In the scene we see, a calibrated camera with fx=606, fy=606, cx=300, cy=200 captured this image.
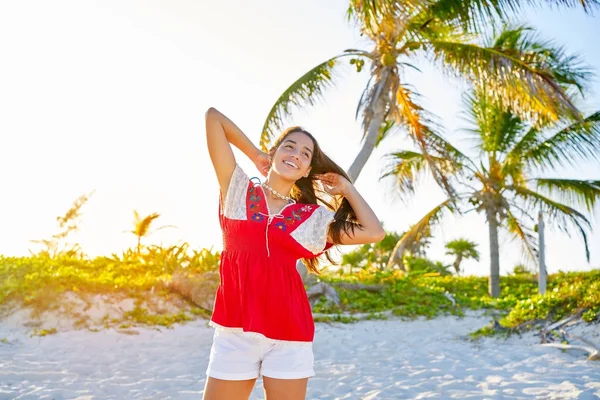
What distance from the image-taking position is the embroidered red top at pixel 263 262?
253cm

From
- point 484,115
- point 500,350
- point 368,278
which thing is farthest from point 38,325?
point 484,115

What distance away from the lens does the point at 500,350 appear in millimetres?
6844

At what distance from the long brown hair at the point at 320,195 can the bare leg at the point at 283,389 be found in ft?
2.41

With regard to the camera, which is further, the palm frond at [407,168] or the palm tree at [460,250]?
the palm tree at [460,250]

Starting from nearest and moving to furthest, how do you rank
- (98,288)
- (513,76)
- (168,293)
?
(98,288) → (168,293) → (513,76)

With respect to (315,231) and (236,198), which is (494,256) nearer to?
(315,231)

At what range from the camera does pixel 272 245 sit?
8.70 ft

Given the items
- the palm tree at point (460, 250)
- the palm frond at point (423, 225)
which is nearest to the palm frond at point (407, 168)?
the palm frond at point (423, 225)

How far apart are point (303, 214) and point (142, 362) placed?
4117 mm

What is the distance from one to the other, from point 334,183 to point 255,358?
97 cm

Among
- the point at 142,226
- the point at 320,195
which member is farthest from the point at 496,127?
the point at 320,195

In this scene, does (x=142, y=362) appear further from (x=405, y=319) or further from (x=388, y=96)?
(x=388, y=96)

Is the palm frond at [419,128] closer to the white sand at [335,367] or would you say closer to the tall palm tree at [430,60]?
the tall palm tree at [430,60]

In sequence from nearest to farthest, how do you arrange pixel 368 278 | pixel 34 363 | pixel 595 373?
pixel 595 373 < pixel 34 363 < pixel 368 278
